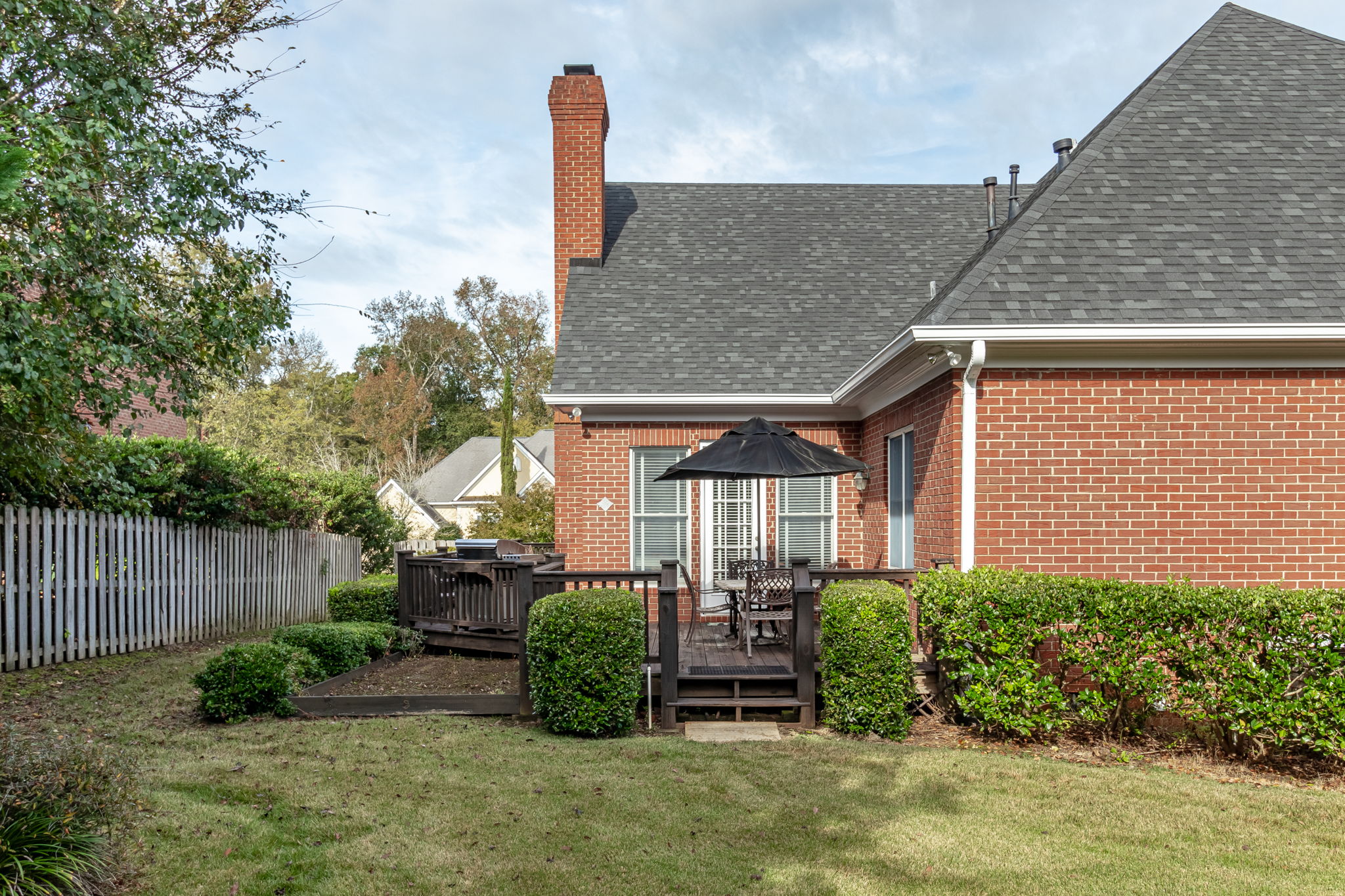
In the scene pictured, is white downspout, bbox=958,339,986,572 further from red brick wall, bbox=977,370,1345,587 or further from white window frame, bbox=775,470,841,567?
white window frame, bbox=775,470,841,567

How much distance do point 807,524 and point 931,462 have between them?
3535 millimetres

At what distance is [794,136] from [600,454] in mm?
11718

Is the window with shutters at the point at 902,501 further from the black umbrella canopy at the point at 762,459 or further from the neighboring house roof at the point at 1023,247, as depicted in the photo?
the neighboring house roof at the point at 1023,247

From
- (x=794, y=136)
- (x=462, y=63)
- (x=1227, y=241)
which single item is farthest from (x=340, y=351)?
(x=1227, y=241)

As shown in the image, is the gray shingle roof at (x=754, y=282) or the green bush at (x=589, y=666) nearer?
the green bush at (x=589, y=666)

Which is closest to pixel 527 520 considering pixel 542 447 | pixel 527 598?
pixel 527 598

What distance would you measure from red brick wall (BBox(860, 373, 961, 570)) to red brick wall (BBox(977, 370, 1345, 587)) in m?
0.25

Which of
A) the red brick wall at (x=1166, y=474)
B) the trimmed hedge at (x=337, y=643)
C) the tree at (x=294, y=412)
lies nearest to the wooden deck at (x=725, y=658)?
the red brick wall at (x=1166, y=474)

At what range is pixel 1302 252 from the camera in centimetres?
770

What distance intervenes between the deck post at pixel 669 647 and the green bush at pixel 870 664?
127 centimetres

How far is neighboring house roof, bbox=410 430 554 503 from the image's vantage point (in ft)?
135

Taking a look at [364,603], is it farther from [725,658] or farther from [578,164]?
[578,164]

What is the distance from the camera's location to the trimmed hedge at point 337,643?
870 centimetres

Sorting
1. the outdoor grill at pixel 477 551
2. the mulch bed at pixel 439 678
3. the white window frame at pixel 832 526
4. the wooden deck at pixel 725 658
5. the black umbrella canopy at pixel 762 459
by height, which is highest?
the black umbrella canopy at pixel 762 459
